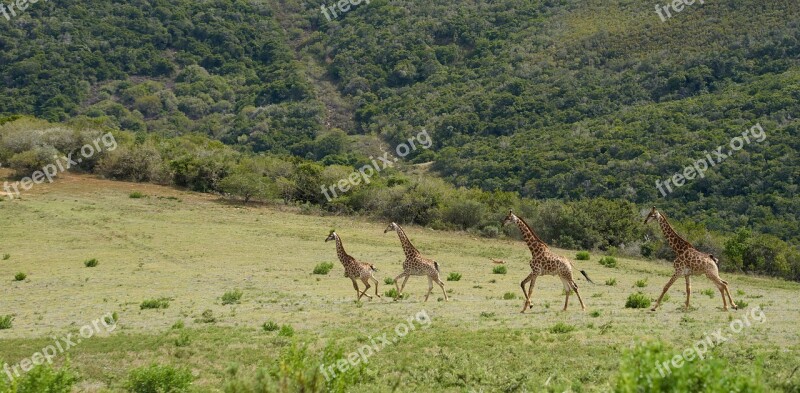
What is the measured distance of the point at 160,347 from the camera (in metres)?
15.2

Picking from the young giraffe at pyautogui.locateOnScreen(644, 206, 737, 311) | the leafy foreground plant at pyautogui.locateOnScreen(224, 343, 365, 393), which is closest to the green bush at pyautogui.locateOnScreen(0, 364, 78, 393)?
the leafy foreground plant at pyautogui.locateOnScreen(224, 343, 365, 393)

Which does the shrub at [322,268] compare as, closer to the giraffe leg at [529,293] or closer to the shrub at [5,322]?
the giraffe leg at [529,293]

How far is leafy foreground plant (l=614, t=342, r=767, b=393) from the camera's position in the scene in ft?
20.5

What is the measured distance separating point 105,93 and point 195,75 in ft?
50.9

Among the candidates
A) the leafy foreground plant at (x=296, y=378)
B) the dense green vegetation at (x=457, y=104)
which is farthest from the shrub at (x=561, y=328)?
the dense green vegetation at (x=457, y=104)

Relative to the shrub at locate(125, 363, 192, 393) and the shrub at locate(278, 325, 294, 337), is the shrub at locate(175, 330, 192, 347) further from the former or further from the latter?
the shrub at locate(125, 363, 192, 393)

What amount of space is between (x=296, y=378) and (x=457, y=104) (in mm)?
83714

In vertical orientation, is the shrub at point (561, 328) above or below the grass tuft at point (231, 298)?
below

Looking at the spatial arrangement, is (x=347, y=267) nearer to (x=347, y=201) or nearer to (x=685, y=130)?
(x=347, y=201)

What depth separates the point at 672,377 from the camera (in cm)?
639

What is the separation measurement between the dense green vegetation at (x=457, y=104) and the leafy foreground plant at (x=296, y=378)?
110 ft

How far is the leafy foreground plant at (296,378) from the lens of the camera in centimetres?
808

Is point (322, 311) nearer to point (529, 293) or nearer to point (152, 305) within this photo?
point (152, 305)

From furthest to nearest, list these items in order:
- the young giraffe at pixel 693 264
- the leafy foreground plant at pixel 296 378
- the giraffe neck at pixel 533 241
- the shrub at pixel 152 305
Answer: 1. the shrub at pixel 152 305
2. the giraffe neck at pixel 533 241
3. the young giraffe at pixel 693 264
4. the leafy foreground plant at pixel 296 378
